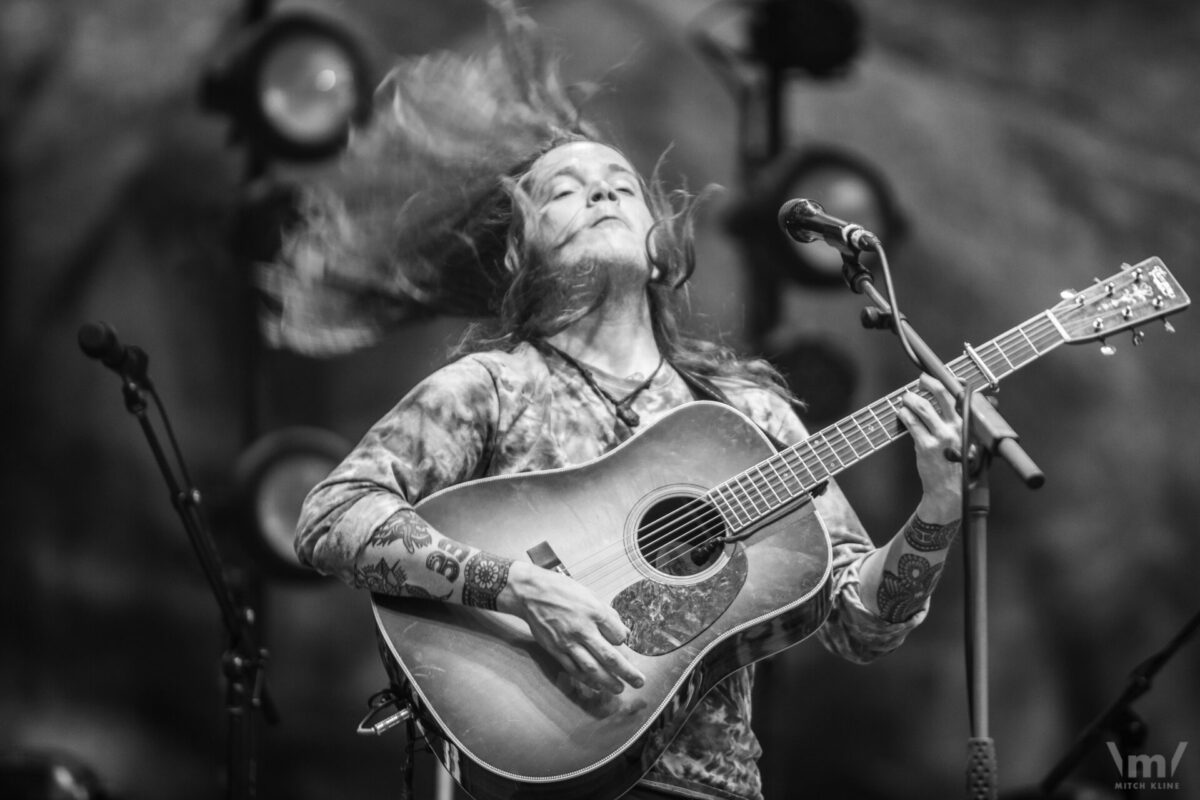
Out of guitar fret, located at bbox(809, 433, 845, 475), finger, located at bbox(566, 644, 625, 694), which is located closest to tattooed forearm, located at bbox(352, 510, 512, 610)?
finger, located at bbox(566, 644, 625, 694)

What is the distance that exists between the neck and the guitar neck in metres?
0.51

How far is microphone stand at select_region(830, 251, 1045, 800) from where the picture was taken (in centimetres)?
207

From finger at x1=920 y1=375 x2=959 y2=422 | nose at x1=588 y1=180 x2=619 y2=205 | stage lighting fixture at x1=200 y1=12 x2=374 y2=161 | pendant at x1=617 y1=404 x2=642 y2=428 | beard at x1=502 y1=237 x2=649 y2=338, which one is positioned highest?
stage lighting fixture at x1=200 y1=12 x2=374 y2=161

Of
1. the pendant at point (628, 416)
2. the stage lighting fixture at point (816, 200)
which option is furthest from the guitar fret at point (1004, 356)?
the stage lighting fixture at point (816, 200)

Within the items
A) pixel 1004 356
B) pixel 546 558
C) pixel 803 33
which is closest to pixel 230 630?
pixel 546 558

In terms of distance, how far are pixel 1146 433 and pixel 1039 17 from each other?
1.83m

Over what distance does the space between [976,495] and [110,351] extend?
2.29m

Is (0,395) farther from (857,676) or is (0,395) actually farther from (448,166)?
(857,676)

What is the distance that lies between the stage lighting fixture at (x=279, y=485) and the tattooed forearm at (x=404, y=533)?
7.72ft

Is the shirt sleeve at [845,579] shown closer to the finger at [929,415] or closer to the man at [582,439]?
the man at [582,439]

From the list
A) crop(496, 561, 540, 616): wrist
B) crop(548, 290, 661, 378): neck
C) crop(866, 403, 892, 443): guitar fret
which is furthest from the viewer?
crop(548, 290, 661, 378): neck

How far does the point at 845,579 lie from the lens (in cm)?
291

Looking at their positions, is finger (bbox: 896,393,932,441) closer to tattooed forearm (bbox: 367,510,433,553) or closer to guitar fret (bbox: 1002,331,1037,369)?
guitar fret (bbox: 1002,331,1037,369)

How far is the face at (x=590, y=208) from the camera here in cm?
321
